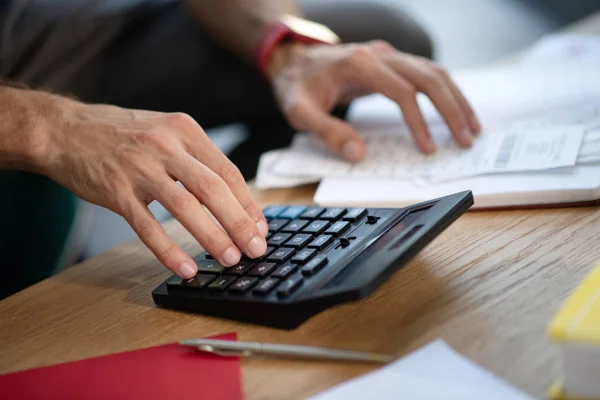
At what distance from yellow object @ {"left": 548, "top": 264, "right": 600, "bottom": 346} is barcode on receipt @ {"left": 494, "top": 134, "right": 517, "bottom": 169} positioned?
1.11 ft

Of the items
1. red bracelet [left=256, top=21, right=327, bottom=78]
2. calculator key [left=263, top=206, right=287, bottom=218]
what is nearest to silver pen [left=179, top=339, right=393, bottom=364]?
calculator key [left=263, top=206, right=287, bottom=218]

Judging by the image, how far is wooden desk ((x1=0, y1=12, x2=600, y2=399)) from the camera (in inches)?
18.8

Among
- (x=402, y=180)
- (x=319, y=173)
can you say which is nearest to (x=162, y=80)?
(x=319, y=173)

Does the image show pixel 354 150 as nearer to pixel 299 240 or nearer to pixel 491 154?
pixel 491 154

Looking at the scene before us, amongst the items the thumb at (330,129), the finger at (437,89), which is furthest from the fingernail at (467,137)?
the thumb at (330,129)

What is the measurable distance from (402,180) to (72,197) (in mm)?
495

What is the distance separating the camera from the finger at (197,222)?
2.03 ft

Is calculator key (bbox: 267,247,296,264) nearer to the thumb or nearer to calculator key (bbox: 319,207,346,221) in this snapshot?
calculator key (bbox: 319,207,346,221)

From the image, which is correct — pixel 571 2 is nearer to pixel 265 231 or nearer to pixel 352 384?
pixel 265 231

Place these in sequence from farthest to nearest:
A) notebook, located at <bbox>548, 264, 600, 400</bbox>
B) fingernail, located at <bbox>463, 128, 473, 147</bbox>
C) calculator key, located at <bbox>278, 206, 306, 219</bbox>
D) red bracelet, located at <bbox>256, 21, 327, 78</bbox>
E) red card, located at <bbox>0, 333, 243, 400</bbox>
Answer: red bracelet, located at <bbox>256, 21, 327, 78</bbox>
fingernail, located at <bbox>463, 128, 473, 147</bbox>
calculator key, located at <bbox>278, 206, 306, 219</bbox>
red card, located at <bbox>0, 333, 243, 400</bbox>
notebook, located at <bbox>548, 264, 600, 400</bbox>

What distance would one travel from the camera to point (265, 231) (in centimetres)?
65

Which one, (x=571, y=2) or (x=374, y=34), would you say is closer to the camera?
(x=374, y=34)

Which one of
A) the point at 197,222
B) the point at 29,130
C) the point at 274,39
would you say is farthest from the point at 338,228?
the point at 274,39

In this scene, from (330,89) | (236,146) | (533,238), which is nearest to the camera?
(533,238)
